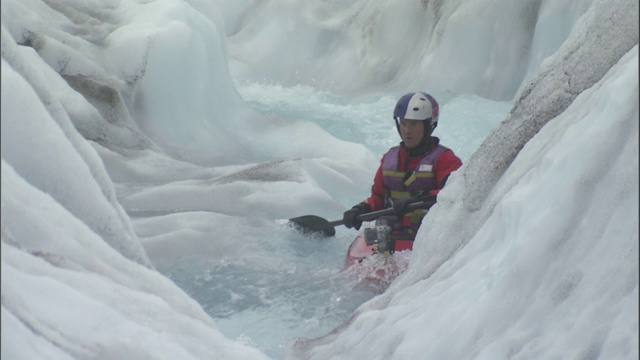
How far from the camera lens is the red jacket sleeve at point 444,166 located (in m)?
5.11

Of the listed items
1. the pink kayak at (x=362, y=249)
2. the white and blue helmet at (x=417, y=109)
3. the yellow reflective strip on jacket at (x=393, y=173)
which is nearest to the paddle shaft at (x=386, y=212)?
the pink kayak at (x=362, y=249)

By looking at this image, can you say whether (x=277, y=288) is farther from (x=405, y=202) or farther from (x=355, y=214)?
(x=405, y=202)

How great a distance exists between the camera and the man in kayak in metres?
5.16

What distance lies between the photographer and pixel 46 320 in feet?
5.09

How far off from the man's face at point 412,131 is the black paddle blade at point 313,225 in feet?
3.70

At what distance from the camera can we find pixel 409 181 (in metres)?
5.33

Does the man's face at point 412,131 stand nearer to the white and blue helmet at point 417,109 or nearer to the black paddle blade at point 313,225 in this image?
the white and blue helmet at point 417,109

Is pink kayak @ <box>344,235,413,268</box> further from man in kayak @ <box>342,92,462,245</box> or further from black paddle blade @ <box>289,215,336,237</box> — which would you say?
black paddle blade @ <box>289,215,336,237</box>

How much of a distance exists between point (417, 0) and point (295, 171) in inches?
191

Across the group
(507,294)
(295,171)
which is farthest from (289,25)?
(507,294)

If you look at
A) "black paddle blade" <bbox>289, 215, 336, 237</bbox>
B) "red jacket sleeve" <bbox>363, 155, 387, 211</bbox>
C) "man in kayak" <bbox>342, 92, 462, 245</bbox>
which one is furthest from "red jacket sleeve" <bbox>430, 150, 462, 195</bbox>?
"black paddle blade" <bbox>289, 215, 336, 237</bbox>

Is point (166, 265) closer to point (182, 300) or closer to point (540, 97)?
point (540, 97)

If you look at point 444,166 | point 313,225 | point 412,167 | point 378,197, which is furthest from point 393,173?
point 313,225

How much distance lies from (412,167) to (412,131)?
0.22m
